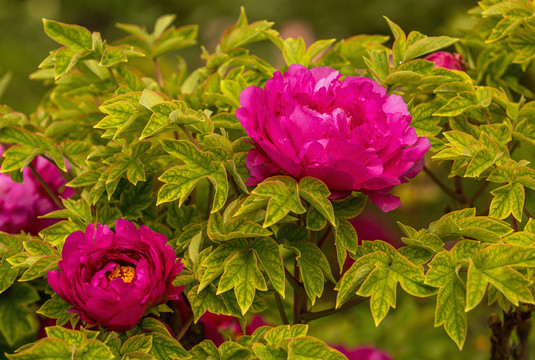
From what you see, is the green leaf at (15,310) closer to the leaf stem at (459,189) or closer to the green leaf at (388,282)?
the green leaf at (388,282)

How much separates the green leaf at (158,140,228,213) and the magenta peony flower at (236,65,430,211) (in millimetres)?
38

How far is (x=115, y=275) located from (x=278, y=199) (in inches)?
8.5

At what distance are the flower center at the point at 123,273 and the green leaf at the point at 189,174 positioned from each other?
0.09 metres

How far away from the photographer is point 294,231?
734mm

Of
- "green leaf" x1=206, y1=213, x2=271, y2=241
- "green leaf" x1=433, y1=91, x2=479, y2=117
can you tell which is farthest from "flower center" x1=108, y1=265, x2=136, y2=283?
"green leaf" x1=433, y1=91, x2=479, y2=117

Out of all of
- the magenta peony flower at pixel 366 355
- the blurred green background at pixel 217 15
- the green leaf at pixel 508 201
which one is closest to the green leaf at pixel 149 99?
the green leaf at pixel 508 201

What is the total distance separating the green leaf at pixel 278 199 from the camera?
2.08 ft

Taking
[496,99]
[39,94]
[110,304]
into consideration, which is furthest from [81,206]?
[39,94]

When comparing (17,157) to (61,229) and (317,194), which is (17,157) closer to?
(61,229)

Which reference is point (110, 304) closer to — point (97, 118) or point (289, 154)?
point (289, 154)

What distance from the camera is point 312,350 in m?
0.64

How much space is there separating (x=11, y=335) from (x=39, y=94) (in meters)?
1.84

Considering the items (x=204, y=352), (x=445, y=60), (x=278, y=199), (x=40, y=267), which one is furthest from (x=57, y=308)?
(x=445, y=60)

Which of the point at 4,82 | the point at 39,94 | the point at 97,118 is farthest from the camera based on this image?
the point at 39,94
